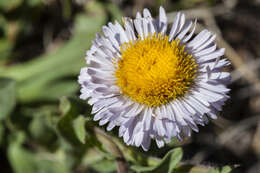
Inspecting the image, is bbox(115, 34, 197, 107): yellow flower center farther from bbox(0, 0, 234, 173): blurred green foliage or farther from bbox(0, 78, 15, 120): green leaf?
bbox(0, 78, 15, 120): green leaf

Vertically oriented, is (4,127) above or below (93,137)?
above

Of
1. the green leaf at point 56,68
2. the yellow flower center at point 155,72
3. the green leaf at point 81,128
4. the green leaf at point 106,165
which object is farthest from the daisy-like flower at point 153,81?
the green leaf at point 56,68

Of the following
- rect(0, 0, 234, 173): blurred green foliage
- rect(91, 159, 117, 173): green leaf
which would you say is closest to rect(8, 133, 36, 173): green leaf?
rect(0, 0, 234, 173): blurred green foliage

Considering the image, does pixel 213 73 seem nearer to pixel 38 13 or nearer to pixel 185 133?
pixel 185 133

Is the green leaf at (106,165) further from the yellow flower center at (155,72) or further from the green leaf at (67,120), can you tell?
the yellow flower center at (155,72)

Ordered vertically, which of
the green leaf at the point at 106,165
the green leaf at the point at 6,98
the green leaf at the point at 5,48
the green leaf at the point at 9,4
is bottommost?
the green leaf at the point at 106,165

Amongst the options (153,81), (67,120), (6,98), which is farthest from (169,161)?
(6,98)

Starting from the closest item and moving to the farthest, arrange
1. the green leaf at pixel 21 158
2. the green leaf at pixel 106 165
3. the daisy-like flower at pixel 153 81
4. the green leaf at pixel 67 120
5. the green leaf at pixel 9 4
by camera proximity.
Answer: the daisy-like flower at pixel 153 81, the green leaf at pixel 67 120, the green leaf at pixel 106 165, the green leaf at pixel 21 158, the green leaf at pixel 9 4

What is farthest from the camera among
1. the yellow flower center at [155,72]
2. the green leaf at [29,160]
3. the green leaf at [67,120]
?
the green leaf at [29,160]

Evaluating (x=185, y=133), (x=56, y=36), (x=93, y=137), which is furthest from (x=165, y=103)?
(x=56, y=36)
